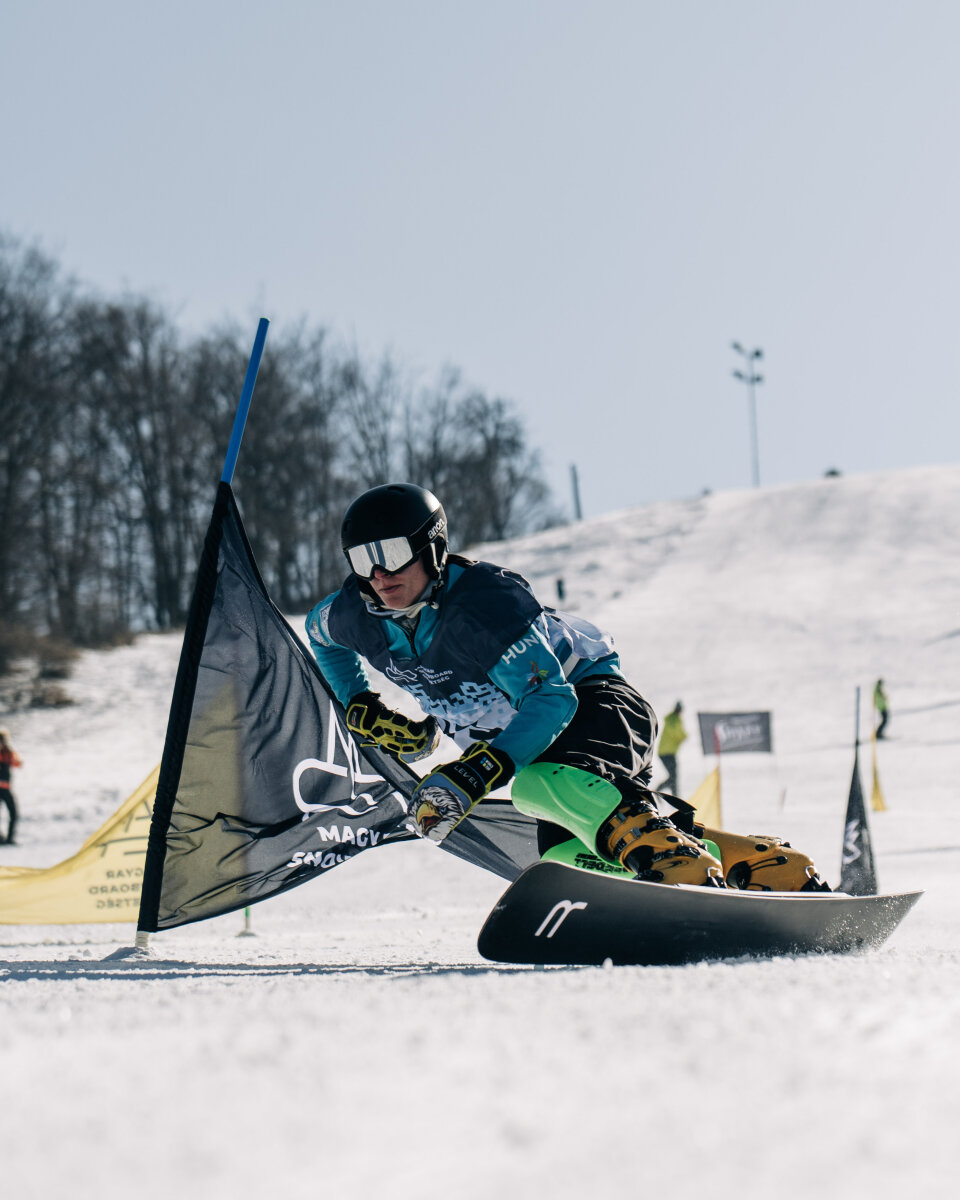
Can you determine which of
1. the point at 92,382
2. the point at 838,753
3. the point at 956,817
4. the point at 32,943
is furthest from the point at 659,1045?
the point at 92,382

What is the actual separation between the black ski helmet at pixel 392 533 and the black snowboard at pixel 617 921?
1.17 metres

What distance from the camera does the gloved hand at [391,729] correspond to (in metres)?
3.90

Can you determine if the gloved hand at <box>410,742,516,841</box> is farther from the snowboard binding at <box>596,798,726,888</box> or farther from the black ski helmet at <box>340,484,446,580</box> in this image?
the black ski helmet at <box>340,484,446,580</box>

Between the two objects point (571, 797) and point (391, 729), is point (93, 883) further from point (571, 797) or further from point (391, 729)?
point (571, 797)

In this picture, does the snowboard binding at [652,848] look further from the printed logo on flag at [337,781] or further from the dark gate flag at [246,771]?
the printed logo on flag at [337,781]

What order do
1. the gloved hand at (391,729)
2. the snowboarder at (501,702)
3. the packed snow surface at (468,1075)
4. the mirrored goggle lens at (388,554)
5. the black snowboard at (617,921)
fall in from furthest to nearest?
the gloved hand at (391,729) → the mirrored goggle lens at (388,554) → the snowboarder at (501,702) → the black snowboard at (617,921) → the packed snow surface at (468,1075)

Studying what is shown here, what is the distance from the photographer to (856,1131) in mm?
1241

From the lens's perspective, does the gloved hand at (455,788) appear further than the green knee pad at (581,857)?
No

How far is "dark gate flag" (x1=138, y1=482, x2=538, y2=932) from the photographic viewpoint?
4.35 metres

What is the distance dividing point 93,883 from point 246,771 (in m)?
1.83

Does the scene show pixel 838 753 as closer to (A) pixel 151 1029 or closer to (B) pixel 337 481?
(A) pixel 151 1029

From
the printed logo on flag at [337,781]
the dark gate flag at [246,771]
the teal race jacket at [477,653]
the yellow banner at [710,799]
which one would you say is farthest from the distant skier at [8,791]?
the teal race jacket at [477,653]

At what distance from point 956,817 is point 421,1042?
39.3 ft

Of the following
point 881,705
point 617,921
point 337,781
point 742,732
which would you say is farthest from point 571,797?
point 881,705
